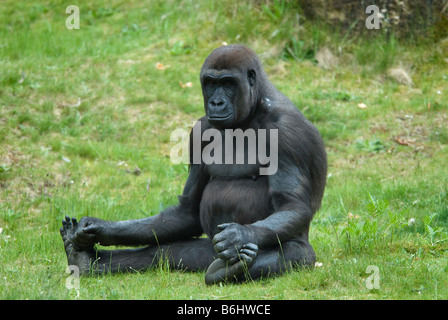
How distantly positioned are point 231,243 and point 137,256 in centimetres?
135

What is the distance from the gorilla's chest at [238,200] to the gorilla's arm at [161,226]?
12.3 inches

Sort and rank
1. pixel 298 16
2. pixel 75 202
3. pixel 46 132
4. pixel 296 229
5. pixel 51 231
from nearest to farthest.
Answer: pixel 296 229 → pixel 51 231 → pixel 75 202 → pixel 46 132 → pixel 298 16

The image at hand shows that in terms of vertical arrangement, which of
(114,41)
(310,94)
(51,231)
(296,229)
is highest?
(114,41)

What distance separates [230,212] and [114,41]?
22.7ft

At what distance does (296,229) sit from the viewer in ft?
16.8

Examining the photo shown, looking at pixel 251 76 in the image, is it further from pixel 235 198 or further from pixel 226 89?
pixel 235 198

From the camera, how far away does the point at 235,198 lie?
540cm

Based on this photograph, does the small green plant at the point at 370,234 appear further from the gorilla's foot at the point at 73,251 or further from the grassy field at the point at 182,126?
the gorilla's foot at the point at 73,251

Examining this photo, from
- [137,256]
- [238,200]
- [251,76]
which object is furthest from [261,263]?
[251,76]

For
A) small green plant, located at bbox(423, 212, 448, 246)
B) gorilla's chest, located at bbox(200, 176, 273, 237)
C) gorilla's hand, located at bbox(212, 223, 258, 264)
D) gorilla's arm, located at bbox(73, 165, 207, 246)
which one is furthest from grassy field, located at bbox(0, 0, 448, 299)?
gorilla's chest, located at bbox(200, 176, 273, 237)
